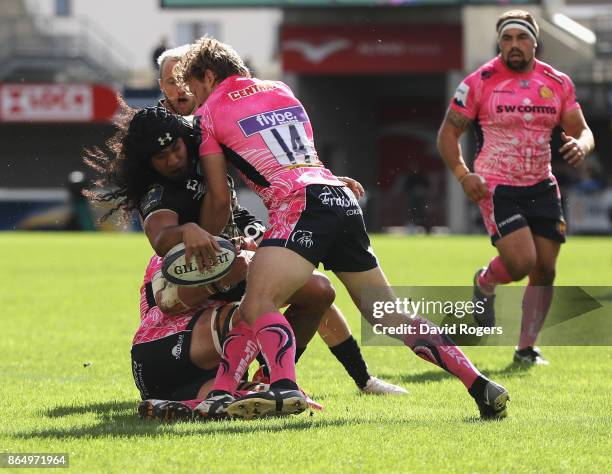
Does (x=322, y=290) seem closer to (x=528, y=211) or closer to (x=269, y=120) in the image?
(x=269, y=120)

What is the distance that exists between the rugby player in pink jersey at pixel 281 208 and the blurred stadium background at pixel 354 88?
Answer: 1045 inches

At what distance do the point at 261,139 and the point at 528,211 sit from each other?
3091mm

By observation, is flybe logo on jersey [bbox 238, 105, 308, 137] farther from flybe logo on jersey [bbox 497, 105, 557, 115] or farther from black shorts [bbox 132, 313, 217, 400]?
flybe logo on jersey [bbox 497, 105, 557, 115]

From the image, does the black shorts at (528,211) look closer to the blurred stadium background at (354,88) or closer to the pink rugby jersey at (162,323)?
the pink rugby jersey at (162,323)

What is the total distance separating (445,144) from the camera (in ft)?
28.1

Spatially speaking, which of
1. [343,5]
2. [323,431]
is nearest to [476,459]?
[323,431]

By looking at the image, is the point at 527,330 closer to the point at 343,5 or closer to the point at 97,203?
the point at 97,203

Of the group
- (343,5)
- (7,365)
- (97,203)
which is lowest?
(343,5)

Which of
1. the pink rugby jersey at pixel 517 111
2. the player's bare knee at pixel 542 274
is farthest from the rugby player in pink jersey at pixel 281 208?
the player's bare knee at pixel 542 274

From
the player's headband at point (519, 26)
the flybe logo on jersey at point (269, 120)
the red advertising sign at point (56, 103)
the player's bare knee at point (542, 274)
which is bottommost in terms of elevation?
the red advertising sign at point (56, 103)

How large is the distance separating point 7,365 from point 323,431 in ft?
11.2

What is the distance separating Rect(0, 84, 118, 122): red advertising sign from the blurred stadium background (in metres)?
A: 0.04

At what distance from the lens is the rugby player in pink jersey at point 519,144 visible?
8477 millimetres

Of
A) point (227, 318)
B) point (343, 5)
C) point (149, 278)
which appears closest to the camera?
point (227, 318)
